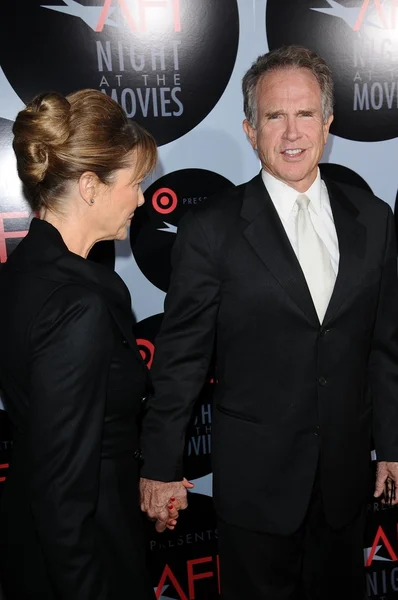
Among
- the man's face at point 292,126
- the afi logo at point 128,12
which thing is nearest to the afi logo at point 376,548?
the man's face at point 292,126

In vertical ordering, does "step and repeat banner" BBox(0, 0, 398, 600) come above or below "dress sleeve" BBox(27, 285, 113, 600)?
above

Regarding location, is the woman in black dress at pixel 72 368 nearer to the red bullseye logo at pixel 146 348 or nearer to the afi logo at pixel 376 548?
the red bullseye logo at pixel 146 348

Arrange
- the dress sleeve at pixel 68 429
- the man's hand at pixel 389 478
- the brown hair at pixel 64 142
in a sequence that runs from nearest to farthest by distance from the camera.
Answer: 1. the dress sleeve at pixel 68 429
2. the brown hair at pixel 64 142
3. the man's hand at pixel 389 478

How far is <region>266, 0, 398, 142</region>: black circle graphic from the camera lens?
245cm

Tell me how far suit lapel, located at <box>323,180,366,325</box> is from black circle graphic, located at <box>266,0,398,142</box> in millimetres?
687

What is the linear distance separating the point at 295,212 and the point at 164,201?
662 millimetres

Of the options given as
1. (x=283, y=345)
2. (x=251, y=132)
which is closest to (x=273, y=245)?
(x=283, y=345)

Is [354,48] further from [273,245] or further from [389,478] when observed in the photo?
[389,478]

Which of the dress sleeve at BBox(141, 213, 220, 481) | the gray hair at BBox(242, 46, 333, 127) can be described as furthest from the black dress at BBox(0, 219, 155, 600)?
the gray hair at BBox(242, 46, 333, 127)

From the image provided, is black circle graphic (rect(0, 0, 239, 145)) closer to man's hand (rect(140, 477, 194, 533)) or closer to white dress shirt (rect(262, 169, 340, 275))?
white dress shirt (rect(262, 169, 340, 275))

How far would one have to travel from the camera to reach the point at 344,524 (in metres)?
1.97

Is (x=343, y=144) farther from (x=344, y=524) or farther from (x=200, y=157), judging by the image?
(x=344, y=524)

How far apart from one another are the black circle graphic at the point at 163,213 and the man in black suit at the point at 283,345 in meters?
0.46

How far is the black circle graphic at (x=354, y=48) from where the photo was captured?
8.05 feet
